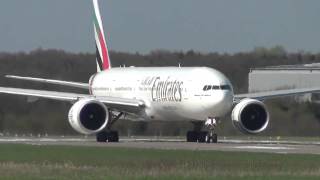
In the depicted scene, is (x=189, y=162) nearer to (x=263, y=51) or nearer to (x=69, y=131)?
(x=69, y=131)

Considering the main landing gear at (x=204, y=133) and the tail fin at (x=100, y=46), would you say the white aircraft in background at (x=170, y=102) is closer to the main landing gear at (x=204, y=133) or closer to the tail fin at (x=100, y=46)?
the main landing gear at (x=204, y=133)

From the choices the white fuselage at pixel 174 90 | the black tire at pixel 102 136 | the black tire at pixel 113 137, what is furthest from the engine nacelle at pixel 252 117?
the black tire at pixel 102 136

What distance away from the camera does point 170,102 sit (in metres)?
57.0

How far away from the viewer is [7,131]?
68.1 m

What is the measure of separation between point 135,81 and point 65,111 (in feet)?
29.6

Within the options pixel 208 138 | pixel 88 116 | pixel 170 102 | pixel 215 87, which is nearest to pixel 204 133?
pixel 170 102

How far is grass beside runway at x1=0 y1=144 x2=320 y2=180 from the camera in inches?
1190

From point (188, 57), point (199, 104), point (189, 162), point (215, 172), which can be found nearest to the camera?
point (215, 172)

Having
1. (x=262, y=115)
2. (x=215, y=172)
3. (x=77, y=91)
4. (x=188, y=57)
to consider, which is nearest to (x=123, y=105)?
(x=262, y=115)

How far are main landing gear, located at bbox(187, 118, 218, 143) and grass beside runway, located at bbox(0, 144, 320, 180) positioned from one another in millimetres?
9261

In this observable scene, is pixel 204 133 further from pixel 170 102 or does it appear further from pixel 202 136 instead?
pixel 170 102

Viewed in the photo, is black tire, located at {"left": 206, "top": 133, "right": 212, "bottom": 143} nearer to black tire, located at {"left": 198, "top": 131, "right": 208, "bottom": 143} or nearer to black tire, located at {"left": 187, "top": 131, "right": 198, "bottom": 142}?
black tire, located at {"left": 198, "top": 131, "right": 208, "bottom": 143}

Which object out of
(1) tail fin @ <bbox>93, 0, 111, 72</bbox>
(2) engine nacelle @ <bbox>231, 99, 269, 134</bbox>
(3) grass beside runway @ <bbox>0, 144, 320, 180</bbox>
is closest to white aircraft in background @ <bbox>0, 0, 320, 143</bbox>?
(2) engine nacelle @ <bbox>231, 99, 269, 134</bbox>

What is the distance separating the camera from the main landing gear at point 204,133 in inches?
2149
